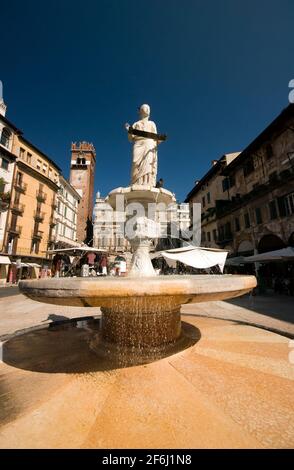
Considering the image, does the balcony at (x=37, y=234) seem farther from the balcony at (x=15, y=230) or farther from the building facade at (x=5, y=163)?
the building facade at (x=5, y=163)

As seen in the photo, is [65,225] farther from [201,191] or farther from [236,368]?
[236,368]

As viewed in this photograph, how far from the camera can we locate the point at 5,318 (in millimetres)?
7637

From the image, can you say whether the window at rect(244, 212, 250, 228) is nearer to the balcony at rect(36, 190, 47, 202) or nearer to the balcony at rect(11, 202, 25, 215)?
the balcony at rect(11, 202, 25, 215)

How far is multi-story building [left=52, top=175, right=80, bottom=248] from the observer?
124 ft

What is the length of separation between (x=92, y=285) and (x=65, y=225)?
137 ft

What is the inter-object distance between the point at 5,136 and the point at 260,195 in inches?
1216

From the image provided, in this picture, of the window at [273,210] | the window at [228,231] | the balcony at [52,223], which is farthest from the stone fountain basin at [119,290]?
the balcony at [52,223]

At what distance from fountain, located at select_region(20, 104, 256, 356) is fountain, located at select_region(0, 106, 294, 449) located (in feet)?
0.05

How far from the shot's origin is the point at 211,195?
3089cm

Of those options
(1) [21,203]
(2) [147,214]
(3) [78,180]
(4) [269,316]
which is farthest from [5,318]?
(3) [78,180]

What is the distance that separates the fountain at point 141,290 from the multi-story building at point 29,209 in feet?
80.0

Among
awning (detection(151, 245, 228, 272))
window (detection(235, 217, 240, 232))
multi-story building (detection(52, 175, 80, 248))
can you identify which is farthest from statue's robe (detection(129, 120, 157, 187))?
multi-story building (detection(52, 175, 80, 248))

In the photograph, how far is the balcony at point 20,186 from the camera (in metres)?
29.2

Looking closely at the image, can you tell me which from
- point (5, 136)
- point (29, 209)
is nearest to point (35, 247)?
point (29, 209)
